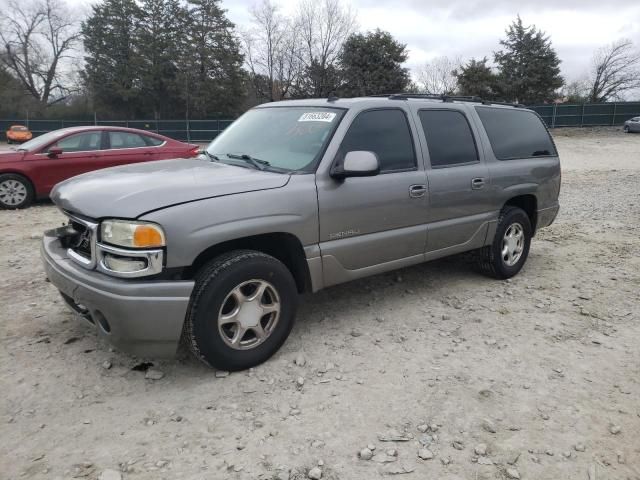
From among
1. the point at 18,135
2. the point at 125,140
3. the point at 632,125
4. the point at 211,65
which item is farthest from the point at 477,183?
the point at 211,65

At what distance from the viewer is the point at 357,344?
369 cm

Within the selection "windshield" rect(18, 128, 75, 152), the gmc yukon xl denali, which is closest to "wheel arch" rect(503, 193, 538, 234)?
the gmc yukon xl denali

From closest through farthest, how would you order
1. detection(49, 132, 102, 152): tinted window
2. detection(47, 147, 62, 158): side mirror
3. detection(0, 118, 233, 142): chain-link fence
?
detection(47, 147, 62, 158): side mirror < detection(49, 132, 102, 152): tinted window < detection(0, 118, 233, 142): chain-link fence

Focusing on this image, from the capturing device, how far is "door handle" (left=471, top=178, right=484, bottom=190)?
179 inches

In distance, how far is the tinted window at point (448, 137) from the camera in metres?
4.28

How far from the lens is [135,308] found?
2.74 meters

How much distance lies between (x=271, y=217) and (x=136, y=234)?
2.79 ft

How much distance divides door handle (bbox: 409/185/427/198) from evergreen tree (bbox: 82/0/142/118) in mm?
41476

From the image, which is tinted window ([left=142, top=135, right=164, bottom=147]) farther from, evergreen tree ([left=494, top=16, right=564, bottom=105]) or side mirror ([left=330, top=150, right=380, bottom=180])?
evergreen tree ([left=494, top=16, right=564, bottom=105])

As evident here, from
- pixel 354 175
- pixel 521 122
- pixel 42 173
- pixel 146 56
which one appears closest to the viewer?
pixel 354 175

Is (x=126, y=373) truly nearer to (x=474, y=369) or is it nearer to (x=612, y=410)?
(x=474, y=369)

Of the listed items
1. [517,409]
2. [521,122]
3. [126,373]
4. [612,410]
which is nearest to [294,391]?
[126,373]

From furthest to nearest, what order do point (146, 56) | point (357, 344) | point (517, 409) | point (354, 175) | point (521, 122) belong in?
point (146, 56), point (521, 122), point (357, 344), point (354, 175), point (517, 409)

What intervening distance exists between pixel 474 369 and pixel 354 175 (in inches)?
61.8
